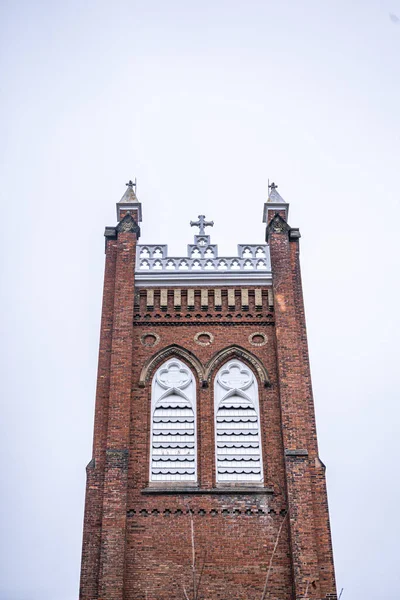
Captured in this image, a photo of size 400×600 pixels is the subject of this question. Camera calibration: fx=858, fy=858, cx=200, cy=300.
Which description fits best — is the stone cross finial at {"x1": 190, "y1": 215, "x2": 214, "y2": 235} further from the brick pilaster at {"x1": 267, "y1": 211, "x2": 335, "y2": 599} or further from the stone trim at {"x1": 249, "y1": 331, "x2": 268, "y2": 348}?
the stone trim at {"x1": 249, "y1": 331, "x2": 268, "y2": 348}

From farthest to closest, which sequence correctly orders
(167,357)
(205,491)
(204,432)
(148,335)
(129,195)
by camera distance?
1. (129,195)
2. (148,335)
3. (167,357)
4. (204,432)
5. (205,491)

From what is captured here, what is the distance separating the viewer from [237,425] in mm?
21094

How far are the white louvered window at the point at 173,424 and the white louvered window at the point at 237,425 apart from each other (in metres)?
0.64

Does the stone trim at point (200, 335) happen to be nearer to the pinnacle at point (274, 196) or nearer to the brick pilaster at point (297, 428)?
the brick pilaster at point (297, 428)

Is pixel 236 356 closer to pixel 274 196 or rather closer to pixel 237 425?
pixel 237 425

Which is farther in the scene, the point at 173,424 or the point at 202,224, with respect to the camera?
the point at 202,224

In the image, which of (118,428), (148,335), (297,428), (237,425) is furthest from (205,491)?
(148,335)

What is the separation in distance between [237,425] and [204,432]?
849mm

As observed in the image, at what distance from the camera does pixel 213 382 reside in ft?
71.5

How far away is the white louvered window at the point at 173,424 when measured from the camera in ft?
66.9

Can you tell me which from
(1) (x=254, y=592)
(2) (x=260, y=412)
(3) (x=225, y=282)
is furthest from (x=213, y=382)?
(1) (x=254, y=592)

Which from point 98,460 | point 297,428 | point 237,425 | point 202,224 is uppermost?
point 202,224

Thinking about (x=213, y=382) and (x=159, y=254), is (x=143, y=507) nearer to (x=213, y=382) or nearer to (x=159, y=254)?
(x=213, y=382)

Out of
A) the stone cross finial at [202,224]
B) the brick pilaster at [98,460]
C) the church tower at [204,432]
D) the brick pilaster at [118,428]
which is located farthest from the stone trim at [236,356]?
the stone cross finial at [202,224]
